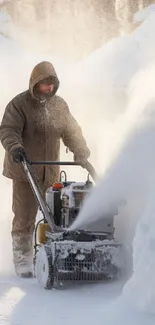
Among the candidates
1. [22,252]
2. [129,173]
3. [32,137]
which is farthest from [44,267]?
[32,137]

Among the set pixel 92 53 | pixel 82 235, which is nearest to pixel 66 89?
pixel 92 53

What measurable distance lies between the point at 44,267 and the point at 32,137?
141cm

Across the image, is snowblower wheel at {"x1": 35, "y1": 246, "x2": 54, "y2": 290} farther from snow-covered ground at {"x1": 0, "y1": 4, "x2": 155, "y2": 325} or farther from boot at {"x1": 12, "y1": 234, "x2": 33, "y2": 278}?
boot at {"x1": 12, "y1": 234, "x2": 33, "y2": 278}

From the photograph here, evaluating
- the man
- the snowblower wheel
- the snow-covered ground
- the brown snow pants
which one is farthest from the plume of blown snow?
the brown snow pants

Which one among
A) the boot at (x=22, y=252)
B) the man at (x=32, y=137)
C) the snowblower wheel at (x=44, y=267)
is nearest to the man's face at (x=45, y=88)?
the man at (x=32, y=137)

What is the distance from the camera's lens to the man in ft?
18.3

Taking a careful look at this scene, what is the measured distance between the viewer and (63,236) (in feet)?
15.3

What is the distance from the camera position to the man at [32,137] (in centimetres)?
559

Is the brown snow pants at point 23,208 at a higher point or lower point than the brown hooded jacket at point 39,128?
lower

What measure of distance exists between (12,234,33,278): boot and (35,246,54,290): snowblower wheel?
69 centimetres

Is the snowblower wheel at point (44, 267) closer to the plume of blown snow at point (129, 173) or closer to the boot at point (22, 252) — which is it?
the plume of blown snow at point (129, 173)

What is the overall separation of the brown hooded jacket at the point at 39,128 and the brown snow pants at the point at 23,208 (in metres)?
0.10

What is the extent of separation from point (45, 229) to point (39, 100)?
1.18 m

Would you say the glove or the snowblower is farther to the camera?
the glove
